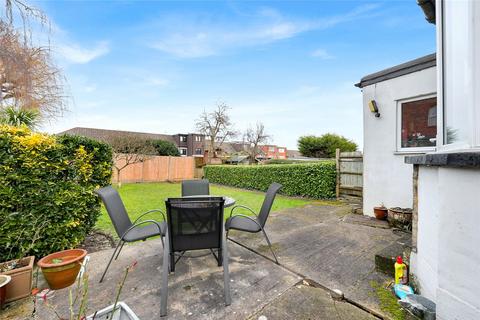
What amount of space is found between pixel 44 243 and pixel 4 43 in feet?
14.9

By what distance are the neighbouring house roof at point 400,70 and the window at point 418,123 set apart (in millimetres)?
666

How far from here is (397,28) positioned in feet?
18.4

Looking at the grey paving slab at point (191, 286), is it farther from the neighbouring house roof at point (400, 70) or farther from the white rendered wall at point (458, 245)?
the neighbouring house roof at point (400, 70)

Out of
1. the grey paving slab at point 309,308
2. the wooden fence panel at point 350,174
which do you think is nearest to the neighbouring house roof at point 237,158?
the wooden fence panel at point 350,174

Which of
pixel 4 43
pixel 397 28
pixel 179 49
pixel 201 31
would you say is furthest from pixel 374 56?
pixel 4 43

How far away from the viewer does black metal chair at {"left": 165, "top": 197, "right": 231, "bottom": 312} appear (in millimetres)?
2131

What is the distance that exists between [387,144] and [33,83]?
34.2ft

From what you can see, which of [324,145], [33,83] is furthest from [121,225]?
[324,145]

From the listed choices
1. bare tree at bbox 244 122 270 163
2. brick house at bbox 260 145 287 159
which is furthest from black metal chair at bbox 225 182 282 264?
brick house at bbox 260 145 287 159

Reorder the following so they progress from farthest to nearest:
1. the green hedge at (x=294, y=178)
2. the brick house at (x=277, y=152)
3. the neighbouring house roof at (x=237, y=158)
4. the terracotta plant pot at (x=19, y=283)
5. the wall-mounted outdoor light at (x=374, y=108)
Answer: the brick house at (x=277, y=152) → the neighbouring house roof at (x=237, y=158) → the green hedge at (x=294, y=178) → the wall-mounted outdoor light at (x=374, y=108) → the terracotta plant pot at (x=19, y=283)

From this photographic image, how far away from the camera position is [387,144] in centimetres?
486

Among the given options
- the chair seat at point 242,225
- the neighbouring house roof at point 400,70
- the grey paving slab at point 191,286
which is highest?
the neighbouring house roof at point 400,70

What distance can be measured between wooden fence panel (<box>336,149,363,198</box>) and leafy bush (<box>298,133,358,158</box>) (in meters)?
12.7

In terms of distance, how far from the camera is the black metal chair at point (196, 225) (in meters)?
2.13
